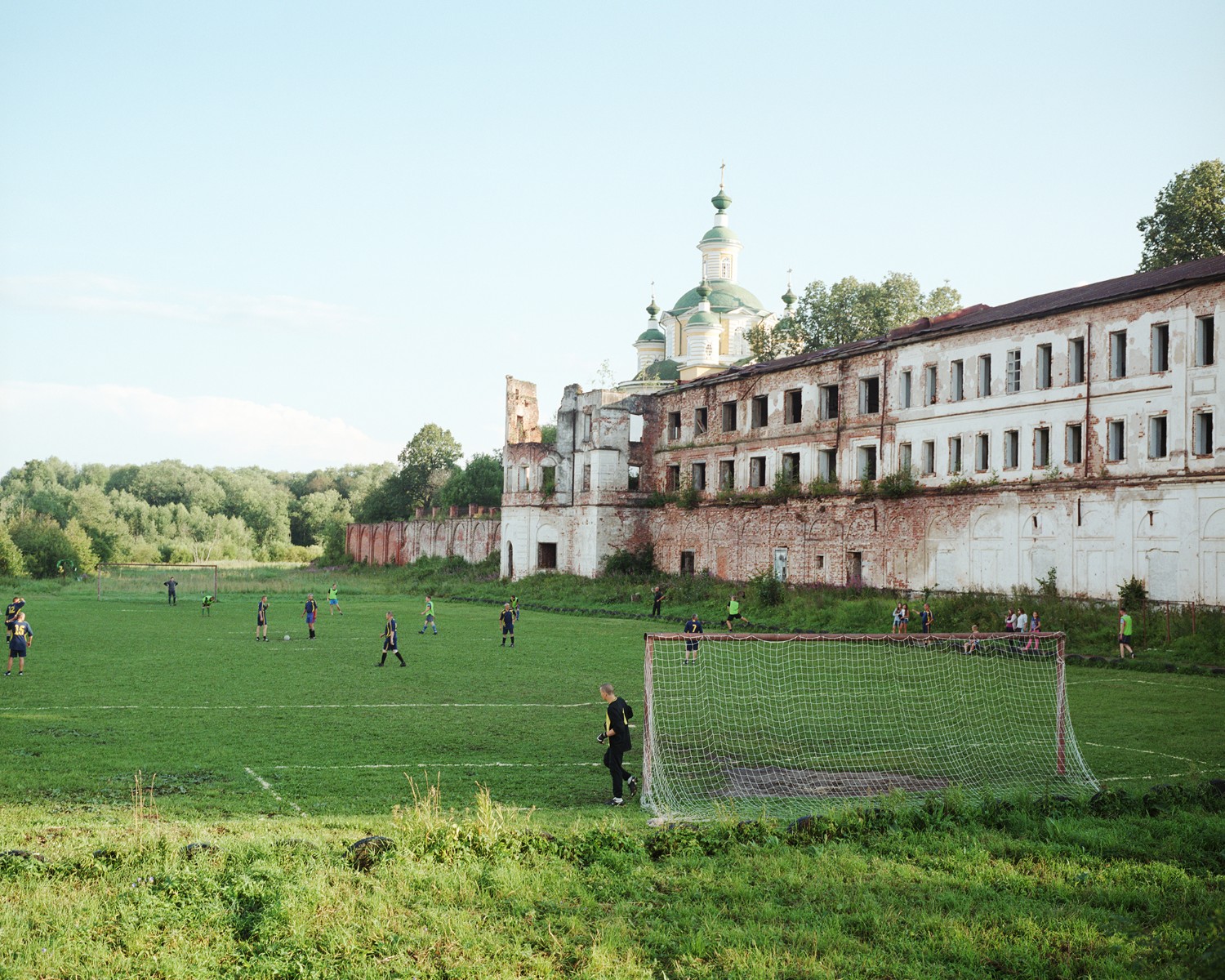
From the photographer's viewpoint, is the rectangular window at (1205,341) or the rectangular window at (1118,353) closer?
the rectangular window at (1205,341)

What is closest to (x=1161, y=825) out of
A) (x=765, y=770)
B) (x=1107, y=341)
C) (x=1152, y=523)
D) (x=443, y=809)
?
(x=765, y=770)

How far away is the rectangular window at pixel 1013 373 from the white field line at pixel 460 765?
2935 cm

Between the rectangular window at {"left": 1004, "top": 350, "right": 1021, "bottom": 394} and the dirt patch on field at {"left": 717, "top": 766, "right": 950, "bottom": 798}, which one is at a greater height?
the rectangular window at {"left": 1004, "top": 350, "right": 1021, "bottom": 394}

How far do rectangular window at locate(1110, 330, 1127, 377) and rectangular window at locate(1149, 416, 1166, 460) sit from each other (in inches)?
88.0

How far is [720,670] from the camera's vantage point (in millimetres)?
25234

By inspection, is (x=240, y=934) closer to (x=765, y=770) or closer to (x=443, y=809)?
(x=443, y=809)

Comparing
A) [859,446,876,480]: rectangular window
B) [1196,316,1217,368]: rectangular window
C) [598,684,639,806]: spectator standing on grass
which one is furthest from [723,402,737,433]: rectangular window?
[598,684,639,806]: spectator standing on grass

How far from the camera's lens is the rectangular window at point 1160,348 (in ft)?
110

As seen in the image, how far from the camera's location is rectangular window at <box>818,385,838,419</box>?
47.3 m

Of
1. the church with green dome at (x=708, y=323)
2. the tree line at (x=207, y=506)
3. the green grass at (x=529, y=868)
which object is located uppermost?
the church with green dome at (x=708, y=323)

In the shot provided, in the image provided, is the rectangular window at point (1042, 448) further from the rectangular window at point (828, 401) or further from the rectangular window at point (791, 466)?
the rectangular window at point (791, 466)

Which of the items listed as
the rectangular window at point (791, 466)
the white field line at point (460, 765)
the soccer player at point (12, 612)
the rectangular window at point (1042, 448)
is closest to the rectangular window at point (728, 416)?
the rectangular window at point (791, 466)

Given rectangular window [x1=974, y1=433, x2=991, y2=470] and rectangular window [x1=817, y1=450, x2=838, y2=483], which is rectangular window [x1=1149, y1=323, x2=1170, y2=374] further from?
rectangular window [x1=817, y1=450, x2=838, y2=483]

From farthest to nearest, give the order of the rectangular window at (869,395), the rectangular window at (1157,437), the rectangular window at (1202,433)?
1. the rectangular window at (869,395)
2. the rectangular window at (1157,437)
3. the rectangular window at (1202,433)
